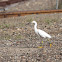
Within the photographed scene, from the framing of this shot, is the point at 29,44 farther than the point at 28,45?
Yes

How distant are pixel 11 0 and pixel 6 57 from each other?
1387cm

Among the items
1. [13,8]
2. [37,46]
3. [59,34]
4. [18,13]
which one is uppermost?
[37,46]

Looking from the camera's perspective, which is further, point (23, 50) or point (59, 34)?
point (59, 34)

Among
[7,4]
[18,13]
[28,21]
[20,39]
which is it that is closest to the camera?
[20,39]

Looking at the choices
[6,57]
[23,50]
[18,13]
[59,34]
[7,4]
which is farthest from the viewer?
[7,4]

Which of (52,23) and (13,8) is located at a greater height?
(52,23)

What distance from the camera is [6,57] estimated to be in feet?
21.5

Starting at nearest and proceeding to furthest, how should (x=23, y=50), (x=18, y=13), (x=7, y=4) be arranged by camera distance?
1. (x=23, y=50)
2. (x=18, y=13)
3. (x=7, y=4)

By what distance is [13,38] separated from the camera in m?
9.32

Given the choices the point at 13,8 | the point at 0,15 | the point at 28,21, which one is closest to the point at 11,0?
the point at 13,8

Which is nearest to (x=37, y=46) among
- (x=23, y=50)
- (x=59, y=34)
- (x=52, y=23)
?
(x=23, y=50)

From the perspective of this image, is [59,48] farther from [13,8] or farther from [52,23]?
[13,8]

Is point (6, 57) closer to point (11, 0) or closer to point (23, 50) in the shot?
point (23, 50)

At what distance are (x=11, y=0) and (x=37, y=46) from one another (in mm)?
12708
